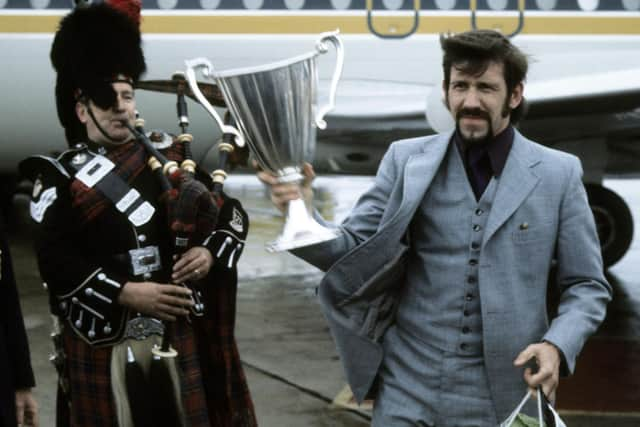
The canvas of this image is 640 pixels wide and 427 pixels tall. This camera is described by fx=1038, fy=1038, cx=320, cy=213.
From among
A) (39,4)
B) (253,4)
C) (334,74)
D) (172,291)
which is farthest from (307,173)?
(39,4)

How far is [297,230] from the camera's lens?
2.10 m

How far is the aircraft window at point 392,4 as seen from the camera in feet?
26.3

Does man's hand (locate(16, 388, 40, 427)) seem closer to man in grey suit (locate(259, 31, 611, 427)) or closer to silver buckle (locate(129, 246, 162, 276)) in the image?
silver buckle (locate(129, 246, 162, 276))

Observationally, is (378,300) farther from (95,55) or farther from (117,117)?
(95,55)

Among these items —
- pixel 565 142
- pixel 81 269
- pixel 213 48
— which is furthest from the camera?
pixel 565 142

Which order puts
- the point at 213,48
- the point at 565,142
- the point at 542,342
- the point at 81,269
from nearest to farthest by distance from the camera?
the point at 542,342 < the point at 81,269 < the point at 213,48 < the point at 565,142

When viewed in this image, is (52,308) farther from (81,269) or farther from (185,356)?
(185,356)

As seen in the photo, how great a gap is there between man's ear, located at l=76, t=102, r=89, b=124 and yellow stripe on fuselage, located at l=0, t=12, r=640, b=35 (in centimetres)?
500

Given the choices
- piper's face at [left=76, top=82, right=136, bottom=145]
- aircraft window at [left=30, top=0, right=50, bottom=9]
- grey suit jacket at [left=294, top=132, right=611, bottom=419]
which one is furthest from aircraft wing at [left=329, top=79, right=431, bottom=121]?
grey suit jacket at [left=294, top=132, right=611, bottom=419]

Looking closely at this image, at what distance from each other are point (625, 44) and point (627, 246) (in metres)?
1.61

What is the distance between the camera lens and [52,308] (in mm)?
3057

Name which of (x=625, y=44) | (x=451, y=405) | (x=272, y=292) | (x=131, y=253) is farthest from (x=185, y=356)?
(x=625, y=44)

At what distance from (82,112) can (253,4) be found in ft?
16.8

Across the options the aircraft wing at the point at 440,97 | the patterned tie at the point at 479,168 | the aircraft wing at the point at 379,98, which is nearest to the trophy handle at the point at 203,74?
the patterned tie at the point at 479,168
